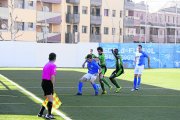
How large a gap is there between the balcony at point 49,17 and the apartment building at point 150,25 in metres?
16.1

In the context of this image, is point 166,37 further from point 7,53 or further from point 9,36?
point 7,53

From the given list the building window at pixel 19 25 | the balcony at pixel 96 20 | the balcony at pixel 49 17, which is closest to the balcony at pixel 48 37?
the balcony at pixel 49 17

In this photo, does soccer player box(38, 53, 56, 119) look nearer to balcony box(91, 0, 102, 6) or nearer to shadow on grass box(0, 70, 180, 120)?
shadow on grass box(0, 70, 180, 120)

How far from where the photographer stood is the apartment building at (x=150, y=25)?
3401 inches

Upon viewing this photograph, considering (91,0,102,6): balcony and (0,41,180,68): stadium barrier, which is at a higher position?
(91,0,102,6): balcony

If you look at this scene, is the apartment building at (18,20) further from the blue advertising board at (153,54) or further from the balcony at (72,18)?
the blue advertising board at (153,54)

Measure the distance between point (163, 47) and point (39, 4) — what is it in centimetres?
2436

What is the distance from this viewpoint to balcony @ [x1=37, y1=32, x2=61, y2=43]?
2719 inches

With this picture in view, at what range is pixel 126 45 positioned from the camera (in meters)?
50.3

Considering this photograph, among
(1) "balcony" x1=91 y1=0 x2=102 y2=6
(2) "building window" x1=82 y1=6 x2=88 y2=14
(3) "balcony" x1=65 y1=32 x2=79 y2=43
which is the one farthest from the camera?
(1) "balcony" x1=91 y1=0 x2=102 y2=6

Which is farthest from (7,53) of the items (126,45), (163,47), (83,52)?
(163,47)

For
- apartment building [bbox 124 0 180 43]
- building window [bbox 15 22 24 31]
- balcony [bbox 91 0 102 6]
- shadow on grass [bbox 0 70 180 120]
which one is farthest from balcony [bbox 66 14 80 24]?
shadow on grass [bbox 0 70 180 120]

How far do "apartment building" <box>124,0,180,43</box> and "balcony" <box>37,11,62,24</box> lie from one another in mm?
16108

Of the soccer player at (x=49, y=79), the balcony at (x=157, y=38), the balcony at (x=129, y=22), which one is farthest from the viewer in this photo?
the balcony at (x=157, y=38)
